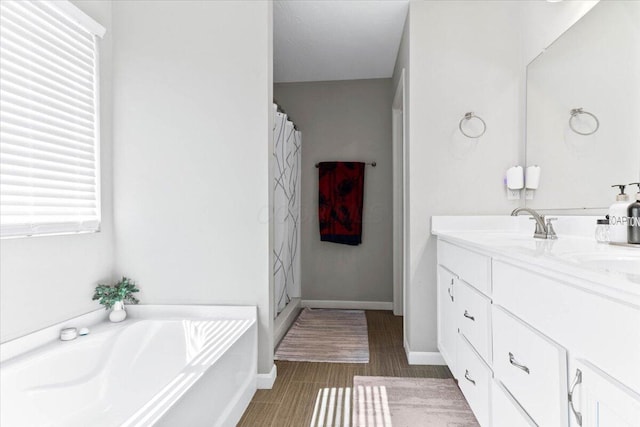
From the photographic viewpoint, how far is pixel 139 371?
5.82 ft

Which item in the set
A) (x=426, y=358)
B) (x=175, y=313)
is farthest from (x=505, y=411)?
(x=175, y=313)

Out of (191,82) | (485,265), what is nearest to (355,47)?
(191,82)

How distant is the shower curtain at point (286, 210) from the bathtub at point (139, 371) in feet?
3.08

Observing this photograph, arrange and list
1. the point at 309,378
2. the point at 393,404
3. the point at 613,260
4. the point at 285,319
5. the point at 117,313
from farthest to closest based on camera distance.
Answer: the point at 285,319
the point at 309,378
the point at 117,313
the point at 393,404
the point at 613,260

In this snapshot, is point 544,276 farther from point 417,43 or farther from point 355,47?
point 355,47

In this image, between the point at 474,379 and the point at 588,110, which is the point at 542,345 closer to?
the point at 474,379

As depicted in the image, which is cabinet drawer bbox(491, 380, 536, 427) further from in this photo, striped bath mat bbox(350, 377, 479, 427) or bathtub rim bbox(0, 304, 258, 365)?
bathtub rim bbox(0, 304, 258, 365)

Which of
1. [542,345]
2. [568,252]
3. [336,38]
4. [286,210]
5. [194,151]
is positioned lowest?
[542,345]

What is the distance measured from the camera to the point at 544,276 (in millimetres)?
981

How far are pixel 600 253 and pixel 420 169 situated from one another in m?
1.31

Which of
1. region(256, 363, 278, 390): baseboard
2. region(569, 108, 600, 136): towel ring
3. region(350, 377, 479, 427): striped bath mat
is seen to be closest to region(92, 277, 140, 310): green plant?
region(256, 363, 278, 390): baseboard

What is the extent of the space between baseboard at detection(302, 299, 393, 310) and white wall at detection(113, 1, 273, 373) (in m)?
1.76

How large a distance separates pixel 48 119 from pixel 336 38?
2.15 m

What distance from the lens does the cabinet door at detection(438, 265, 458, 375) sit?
1.93 m
